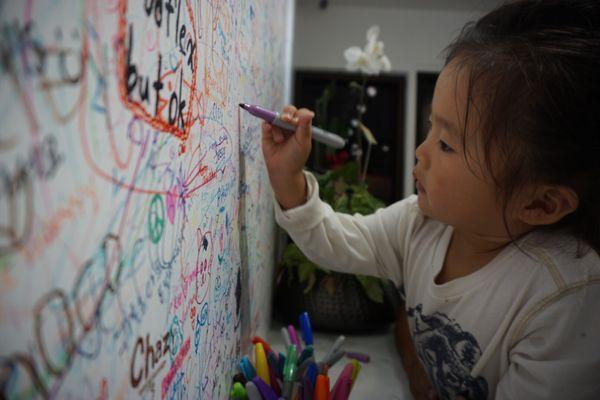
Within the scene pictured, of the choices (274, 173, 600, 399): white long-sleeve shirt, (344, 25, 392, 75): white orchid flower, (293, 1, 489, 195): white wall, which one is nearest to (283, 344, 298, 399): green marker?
(274, 173, 600, 399): white long-sleeve shirt

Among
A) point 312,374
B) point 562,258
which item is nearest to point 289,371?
point 312,374

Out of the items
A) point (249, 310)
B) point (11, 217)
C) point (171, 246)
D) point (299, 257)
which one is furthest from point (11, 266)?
point (299, 257)

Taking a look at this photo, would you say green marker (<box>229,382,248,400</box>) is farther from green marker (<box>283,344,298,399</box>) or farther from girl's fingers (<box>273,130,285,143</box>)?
girl's fingers (<box>273,130,285,143</box>)

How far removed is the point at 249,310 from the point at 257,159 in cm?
A: 20

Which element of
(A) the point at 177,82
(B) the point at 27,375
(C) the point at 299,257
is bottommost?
(C) the point at 299,257

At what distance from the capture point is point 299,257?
0.86 meters

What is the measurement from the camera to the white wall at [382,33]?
6.51 ft

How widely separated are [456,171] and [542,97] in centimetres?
11

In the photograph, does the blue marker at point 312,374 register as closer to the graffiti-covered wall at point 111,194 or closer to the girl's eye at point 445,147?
the graffiti-covered wall at point 111,194

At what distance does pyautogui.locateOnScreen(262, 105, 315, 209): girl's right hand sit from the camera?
0.53 meters

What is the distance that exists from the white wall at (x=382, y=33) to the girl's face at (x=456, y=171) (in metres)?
1.49

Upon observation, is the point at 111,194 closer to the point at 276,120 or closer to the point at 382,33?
the point at 276,120

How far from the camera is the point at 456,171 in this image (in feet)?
1.66

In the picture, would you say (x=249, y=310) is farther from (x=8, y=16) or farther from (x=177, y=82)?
(x=8, y=16)
